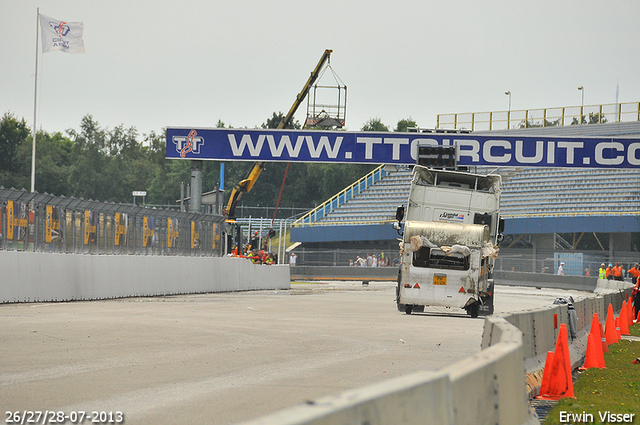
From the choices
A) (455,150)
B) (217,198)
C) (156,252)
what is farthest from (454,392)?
(217,198)

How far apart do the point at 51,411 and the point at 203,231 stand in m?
25.4

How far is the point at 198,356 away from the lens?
10734 mm

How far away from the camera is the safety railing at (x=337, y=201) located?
69.5 metres

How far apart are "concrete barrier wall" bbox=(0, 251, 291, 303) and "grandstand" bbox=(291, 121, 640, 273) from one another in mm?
26487

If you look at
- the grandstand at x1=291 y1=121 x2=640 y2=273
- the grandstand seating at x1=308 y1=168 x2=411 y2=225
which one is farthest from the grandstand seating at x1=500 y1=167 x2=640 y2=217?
the grandstand seating at x1=308 y1=168 x2=411 y2=225

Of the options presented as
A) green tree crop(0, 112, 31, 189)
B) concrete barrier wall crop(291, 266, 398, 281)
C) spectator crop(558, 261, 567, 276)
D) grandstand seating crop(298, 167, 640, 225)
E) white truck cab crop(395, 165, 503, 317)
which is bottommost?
concrete barrier wall crop(291, 266, 398, 281)

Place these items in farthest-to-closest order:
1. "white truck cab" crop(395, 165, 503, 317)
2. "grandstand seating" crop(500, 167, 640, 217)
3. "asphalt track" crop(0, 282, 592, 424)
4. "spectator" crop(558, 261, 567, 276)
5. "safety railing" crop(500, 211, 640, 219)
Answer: "grandstand seating" crop(500, 167, 640, 217) < "safety railing" crop(500, 211, 640, 219) < "spectator" crop(558, 261, 567, 276) < "white truck cab" crop(395, 165, 503, 317) < "asphalt track" crop(0, 282, 592, 424)

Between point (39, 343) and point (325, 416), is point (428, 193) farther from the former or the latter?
point (325, 416)

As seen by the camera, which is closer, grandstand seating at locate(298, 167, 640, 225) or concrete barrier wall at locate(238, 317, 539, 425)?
concrete barrier wall at locate(238, 317, 539, 425)

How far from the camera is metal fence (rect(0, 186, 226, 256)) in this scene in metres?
19.8

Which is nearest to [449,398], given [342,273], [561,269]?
[561,269]

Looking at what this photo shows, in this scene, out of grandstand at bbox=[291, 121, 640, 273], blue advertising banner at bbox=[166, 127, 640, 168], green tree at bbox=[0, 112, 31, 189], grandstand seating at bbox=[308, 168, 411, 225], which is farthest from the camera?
green tree at bbox=[0, 112, 31, 189]

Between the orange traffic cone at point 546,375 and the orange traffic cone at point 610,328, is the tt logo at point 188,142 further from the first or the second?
the orange traffic cone at point 546,375

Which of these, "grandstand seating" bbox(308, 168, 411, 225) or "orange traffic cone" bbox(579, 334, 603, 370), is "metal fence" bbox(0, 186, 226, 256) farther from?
"grandstand seating" bbox(308, 168, 411, 225)
